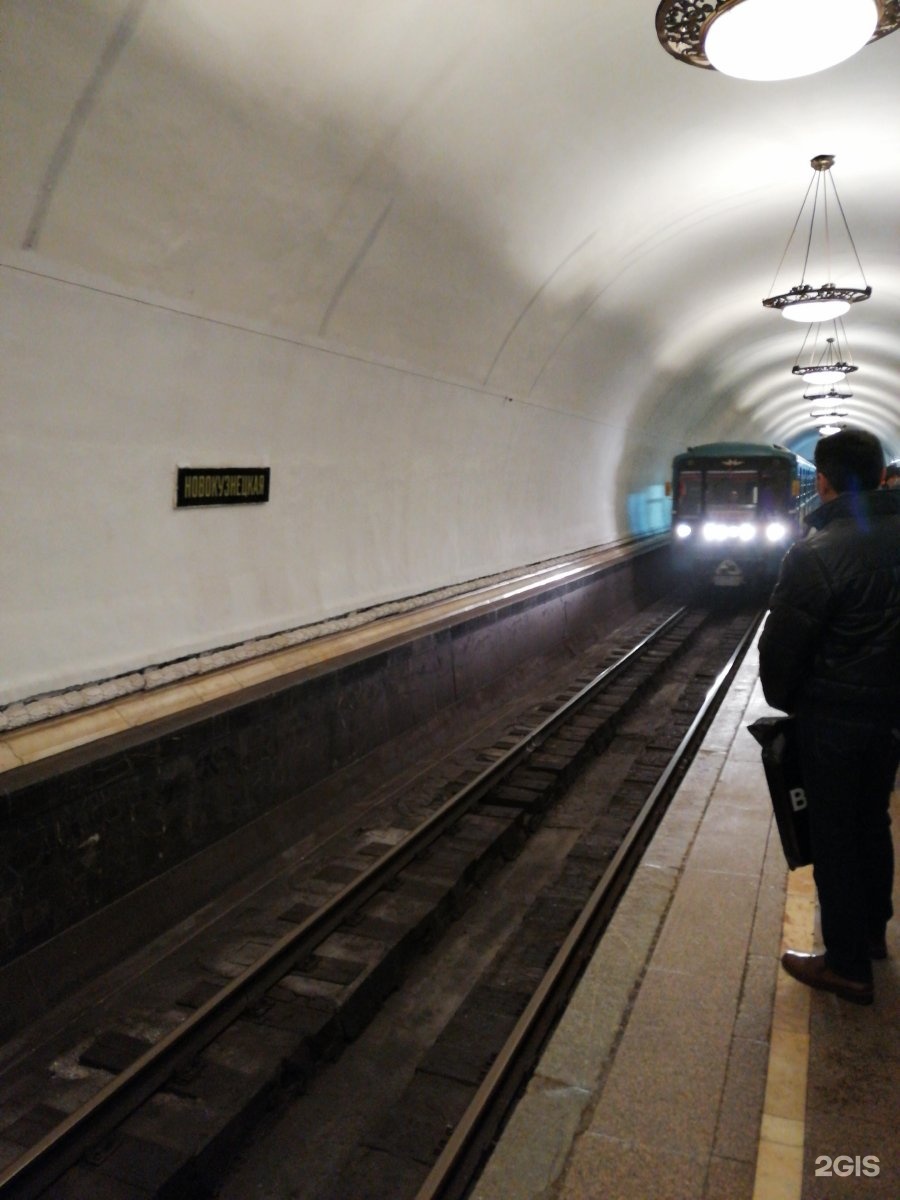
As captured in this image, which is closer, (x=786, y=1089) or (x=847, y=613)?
(x=786, y=1089)

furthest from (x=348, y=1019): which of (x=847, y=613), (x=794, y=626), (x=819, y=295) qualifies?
(x=819, y=295)

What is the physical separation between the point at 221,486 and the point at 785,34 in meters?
3.94

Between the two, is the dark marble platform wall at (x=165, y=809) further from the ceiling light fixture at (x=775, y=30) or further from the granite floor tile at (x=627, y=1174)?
the ceiling light fixture at (x=775, y=30)

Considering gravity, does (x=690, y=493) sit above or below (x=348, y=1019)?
above

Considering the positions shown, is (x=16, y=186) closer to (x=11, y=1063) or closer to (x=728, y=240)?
(x=11, y=1063)

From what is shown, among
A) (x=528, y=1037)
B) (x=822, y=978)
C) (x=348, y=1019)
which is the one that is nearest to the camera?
(x=822, y=978)

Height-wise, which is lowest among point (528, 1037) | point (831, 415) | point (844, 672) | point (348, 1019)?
point (348, 1019)

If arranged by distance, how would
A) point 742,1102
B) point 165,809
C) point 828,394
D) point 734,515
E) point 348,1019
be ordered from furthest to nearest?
point 828,394
point 734,515
point 165,809
point 348,1019
point 742,1102

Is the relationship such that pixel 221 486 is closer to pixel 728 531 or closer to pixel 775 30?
pixel 775 30

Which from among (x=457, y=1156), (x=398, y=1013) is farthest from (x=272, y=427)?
(x=457, y=1156)

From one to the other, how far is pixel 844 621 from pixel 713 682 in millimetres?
8754

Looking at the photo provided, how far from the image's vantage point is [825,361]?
22547 mm

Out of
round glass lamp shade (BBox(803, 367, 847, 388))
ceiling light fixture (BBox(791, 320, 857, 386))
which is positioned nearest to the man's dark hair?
ceiling light fixture (BBox(791, 320, 857, 386))

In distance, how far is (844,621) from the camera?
3.29 metres
